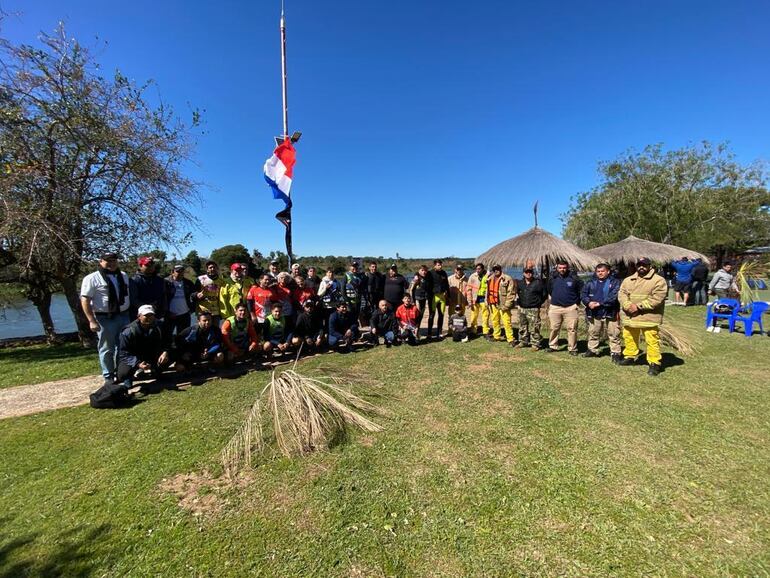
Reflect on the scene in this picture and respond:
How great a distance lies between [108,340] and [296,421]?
3411 millimetres

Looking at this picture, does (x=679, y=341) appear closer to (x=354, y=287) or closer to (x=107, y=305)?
(x=354, y=287)

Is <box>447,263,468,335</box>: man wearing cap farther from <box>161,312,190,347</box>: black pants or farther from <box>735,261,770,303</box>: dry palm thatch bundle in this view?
<box>735,261,770,303</box>: dry palm thatch bundle

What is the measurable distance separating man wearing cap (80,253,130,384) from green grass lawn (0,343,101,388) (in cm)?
140

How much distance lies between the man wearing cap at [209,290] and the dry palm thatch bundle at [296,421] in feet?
8.72

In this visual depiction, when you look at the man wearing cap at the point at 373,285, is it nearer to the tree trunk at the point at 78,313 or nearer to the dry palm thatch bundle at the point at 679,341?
the dry palm thatch bundle at the point at 679,341

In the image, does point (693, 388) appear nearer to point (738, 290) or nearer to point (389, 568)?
point (389, 568)

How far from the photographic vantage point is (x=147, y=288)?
5262 millimetres

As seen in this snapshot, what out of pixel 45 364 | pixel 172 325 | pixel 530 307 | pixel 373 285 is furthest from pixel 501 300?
pixel 45 364

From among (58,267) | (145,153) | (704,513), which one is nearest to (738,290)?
(704,513)

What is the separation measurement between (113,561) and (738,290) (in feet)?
39.8

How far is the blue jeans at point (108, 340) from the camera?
470 centimetres

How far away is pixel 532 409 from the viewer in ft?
13.1

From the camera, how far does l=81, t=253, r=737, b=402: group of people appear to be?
4.78m

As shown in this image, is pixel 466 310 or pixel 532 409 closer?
pixel 532 409
